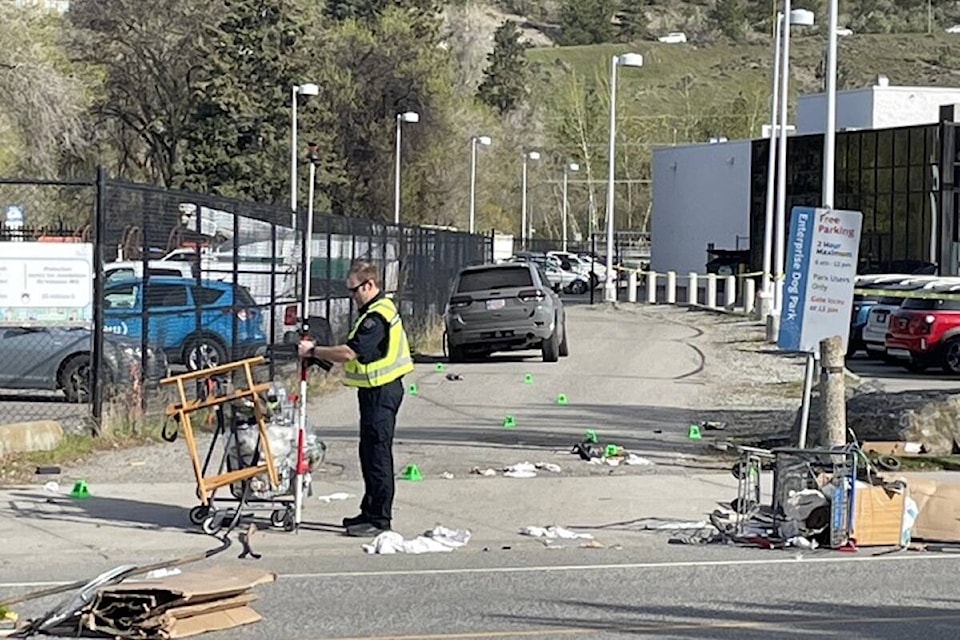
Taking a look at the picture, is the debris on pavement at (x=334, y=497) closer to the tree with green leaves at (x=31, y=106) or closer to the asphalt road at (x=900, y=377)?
the asphalt road at (x=900, y=377)

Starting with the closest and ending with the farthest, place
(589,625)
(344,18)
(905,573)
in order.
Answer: (589,625) → (905,573) → (344,18)

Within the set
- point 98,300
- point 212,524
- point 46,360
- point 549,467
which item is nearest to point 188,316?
point 46,360

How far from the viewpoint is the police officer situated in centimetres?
1209

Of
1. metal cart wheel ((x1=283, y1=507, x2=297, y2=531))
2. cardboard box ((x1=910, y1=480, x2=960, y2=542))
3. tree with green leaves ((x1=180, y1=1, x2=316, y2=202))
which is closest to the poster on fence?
metal cart wheel ((x1=283, y1=507, x2=297, y2=531))

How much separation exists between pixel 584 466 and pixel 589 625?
21.2 feet

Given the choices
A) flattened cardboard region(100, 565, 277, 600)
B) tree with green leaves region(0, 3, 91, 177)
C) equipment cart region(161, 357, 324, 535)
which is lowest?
flattened cardboard region(100, 565, 277, 600)

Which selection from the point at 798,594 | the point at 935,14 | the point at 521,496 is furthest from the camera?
the point at 935,14

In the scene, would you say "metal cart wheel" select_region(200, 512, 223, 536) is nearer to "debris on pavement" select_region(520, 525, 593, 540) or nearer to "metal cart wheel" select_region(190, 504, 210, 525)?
"metal cart wheel" select_region(190, 504, 210, 525)

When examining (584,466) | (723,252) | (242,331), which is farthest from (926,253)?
(584,466)

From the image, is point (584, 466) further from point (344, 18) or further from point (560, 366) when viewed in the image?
point (344, 18)

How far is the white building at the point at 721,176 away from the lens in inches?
2857

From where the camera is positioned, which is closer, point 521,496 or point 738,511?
point 738,511

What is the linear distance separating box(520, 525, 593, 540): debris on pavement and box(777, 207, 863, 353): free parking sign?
129 inches

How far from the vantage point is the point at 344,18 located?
322 ft
